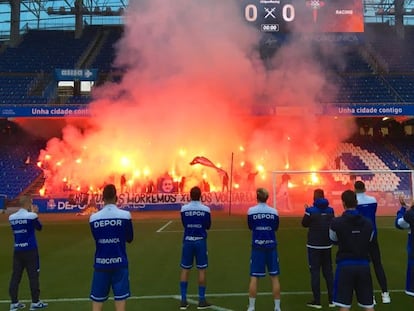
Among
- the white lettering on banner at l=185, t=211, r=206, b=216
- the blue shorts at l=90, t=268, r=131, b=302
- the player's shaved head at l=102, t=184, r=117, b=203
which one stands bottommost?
the blue shorts at l=90, t=268, r=131, b=302

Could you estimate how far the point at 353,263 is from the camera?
14.4 ft

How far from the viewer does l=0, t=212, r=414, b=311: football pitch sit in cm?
679

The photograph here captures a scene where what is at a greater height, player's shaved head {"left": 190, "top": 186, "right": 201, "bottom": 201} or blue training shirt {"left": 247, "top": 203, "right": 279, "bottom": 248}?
player's shaved head {"left": 190, "top": 186, "right": 201, "bottom": 201}

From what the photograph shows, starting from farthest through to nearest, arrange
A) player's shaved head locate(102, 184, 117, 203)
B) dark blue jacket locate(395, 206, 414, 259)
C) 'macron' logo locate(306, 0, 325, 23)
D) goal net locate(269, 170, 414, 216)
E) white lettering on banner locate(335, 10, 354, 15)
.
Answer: white lettering on banner locate(335, 10, 354, 15) → 'macron' logo locate(306, 0, 325, 23) → goal net locate(269, 170, 414, 216) → dark blue jacket locate(395, 206, 414, 259) → player's shaved head locate(102, 184, 117, 203)

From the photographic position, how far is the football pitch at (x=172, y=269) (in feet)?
22.3

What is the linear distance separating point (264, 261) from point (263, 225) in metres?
0.52

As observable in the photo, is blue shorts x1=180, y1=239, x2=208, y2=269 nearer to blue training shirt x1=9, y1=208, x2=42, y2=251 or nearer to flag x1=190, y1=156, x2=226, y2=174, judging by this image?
blue training shirt x1=9, y1=208, x2=42, y2=251

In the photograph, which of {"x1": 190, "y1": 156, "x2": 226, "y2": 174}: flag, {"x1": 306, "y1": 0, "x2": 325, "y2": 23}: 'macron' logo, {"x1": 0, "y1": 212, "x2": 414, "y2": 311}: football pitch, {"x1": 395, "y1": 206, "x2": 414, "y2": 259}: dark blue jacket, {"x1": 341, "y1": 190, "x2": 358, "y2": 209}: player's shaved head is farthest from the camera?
{"x1": 190, "y1": 156, "x2": 226, "y2": 174}: flag

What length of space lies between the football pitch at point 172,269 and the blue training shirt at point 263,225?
110cm

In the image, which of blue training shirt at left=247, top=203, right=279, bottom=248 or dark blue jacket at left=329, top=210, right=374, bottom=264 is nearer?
dark blue jacket at left=329, top=210, right=374, bottom=264

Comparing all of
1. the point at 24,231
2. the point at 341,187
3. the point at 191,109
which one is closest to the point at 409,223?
the point at 24,231

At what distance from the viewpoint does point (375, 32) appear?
126 feet

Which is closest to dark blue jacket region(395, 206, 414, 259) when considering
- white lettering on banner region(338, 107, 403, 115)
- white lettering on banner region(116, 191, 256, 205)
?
white lettering on banner region(116, 191, 256, 205)

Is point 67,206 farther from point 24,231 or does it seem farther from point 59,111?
point 24,231
